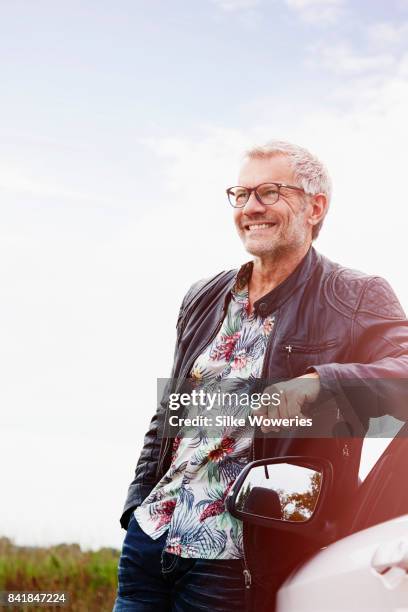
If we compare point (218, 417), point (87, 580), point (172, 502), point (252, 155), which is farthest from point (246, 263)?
point (87, 580)

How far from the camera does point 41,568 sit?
5387 millimetres

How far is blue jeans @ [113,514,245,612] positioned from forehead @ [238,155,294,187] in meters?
1.28

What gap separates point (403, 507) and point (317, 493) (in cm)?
49

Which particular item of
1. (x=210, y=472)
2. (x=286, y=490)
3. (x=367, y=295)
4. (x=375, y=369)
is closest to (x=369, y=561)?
(x=286, y=490)

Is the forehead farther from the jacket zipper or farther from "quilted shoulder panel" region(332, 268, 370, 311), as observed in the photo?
the jacket zipper

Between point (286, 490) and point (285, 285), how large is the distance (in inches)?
36.1

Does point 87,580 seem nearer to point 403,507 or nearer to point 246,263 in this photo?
point 246,263

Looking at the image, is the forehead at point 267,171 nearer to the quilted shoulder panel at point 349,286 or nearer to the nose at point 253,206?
the nose at point 253,206

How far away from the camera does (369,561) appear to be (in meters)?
1.50

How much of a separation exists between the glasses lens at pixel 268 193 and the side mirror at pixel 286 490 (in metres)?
1.12

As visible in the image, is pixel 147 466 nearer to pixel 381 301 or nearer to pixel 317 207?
pixel 381 301

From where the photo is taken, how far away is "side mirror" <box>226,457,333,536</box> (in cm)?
212

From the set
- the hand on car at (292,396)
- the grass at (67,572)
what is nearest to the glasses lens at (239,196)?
the hand on car at (292,396)

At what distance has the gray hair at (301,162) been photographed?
301 centimetres
